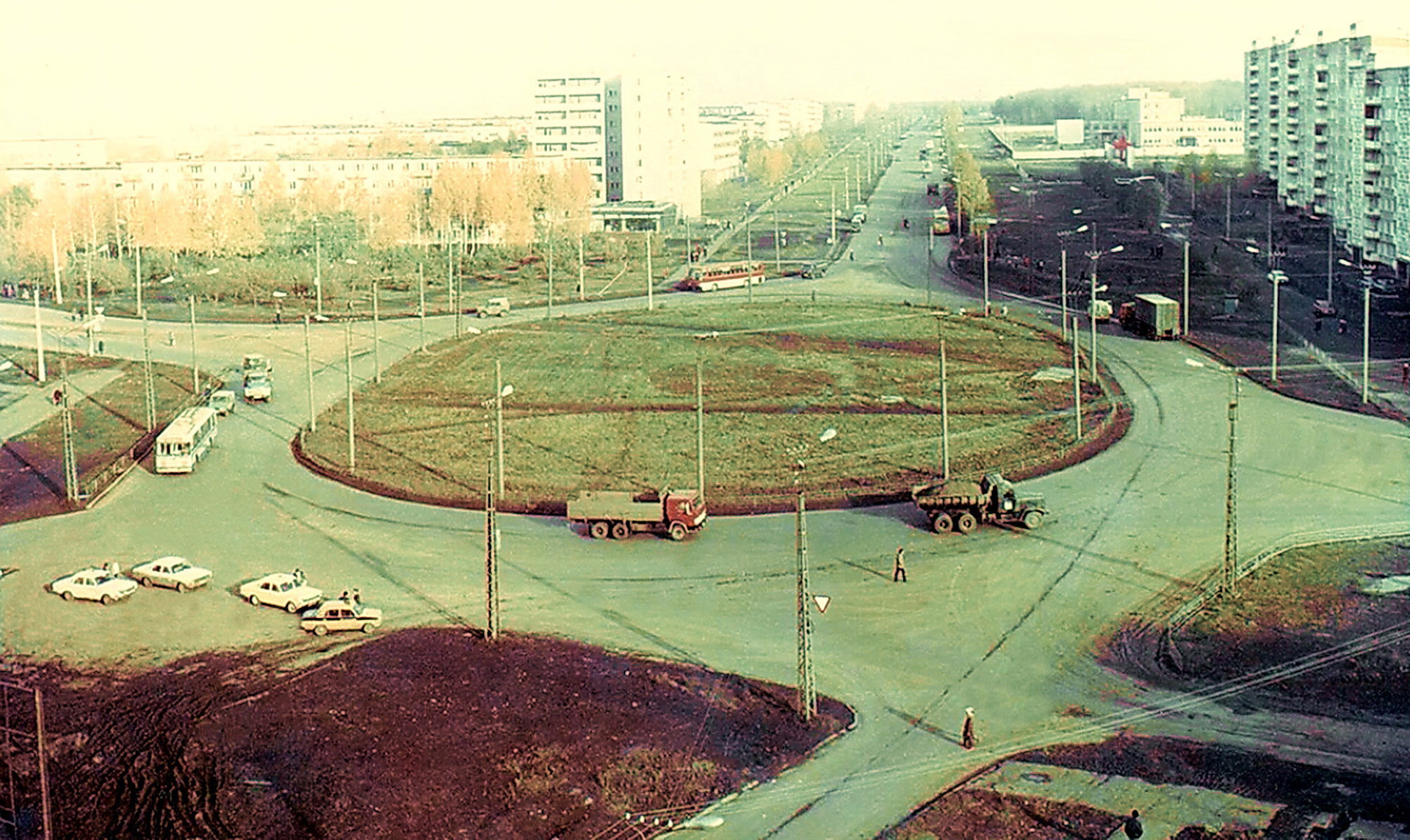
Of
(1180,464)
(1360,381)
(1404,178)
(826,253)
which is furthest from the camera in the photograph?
(826,253)

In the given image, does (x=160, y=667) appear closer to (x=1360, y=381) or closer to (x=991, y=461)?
(x=991, y=461)

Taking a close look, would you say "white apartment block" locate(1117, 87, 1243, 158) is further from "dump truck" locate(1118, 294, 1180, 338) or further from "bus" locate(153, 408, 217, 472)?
"bus" locate(153, 408, 217, 472)

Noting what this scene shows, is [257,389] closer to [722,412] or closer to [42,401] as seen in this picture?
[42,401]

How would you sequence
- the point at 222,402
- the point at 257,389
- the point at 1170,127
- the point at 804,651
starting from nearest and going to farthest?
the point at 804,651, the point at 222,402, the point at 257,389, the point at 1170,127

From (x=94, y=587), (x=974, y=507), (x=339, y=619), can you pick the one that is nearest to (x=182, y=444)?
(x=94, y=587)

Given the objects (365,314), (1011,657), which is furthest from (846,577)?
(365,314)

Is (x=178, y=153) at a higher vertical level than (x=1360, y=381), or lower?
higher
